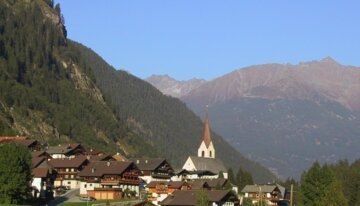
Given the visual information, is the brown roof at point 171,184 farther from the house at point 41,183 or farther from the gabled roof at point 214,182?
the house at point 41,183

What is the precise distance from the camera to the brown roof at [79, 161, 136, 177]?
511 ft

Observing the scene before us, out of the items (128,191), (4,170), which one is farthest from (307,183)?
(4,170)

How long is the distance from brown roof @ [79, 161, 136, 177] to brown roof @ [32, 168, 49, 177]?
13.6 meters

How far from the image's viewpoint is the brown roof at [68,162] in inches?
6476

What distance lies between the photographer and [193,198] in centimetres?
13688

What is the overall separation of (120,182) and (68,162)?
15.5 m

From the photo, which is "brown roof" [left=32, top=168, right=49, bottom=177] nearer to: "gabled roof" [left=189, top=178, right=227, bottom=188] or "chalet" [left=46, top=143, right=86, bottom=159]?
"chalet" [left=46, top=143, right=86, bottom=159]

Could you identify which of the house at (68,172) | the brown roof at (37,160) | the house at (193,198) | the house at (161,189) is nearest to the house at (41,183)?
the brown roof at (37,160)

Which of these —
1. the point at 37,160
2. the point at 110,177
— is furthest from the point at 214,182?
the point at 37,160

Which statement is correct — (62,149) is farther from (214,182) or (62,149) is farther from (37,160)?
(214,182)

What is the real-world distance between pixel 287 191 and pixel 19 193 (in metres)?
88.1

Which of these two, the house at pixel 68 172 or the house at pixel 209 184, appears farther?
the house at pixel 68 172

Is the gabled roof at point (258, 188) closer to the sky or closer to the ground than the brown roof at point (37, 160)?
closer to the ground

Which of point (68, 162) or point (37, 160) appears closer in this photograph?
point (37, 160)
